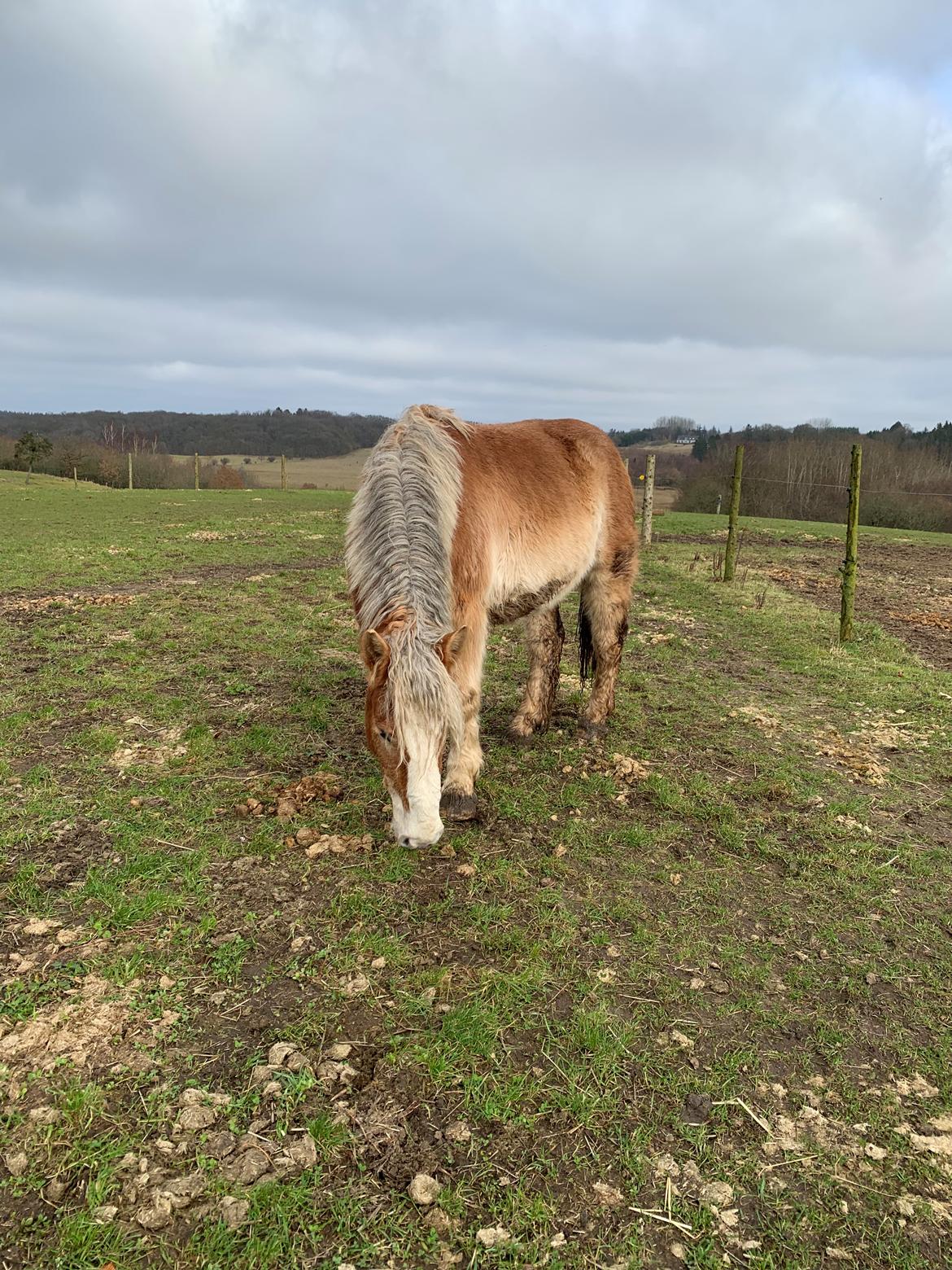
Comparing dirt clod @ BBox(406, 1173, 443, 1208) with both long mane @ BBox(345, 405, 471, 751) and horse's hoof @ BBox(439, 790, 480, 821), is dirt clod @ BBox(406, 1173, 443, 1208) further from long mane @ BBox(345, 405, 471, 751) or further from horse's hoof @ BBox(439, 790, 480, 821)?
horse's hoof @ BBox(439, 790, 480, 821)

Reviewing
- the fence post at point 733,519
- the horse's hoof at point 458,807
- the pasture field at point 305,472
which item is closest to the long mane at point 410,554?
the horse's hoof at point 458,807

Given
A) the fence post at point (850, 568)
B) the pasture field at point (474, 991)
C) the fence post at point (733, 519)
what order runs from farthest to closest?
the fence post at point (733, 519), the fence post at point (850, 568), the pasture field at point (474, 991)

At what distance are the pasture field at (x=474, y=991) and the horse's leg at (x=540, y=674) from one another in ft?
0.84

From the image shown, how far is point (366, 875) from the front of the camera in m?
3.90

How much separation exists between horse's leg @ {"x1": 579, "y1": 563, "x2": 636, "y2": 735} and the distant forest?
32.9m

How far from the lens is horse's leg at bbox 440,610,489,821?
173 inches

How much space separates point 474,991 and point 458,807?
1576mm

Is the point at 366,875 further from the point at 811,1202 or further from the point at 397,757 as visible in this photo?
the point at 811,1202

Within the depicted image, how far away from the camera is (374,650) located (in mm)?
3625

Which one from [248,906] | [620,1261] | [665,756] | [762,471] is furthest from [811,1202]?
[762,471]

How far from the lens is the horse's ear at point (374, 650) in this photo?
3.55 m

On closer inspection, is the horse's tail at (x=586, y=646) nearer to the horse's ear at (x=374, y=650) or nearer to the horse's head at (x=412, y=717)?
the horse's head at (x=412, y=717)

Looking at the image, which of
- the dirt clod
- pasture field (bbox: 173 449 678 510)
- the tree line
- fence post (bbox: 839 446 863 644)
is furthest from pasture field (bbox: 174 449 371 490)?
the dirt clod

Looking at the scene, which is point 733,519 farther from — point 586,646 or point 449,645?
point 449,645
